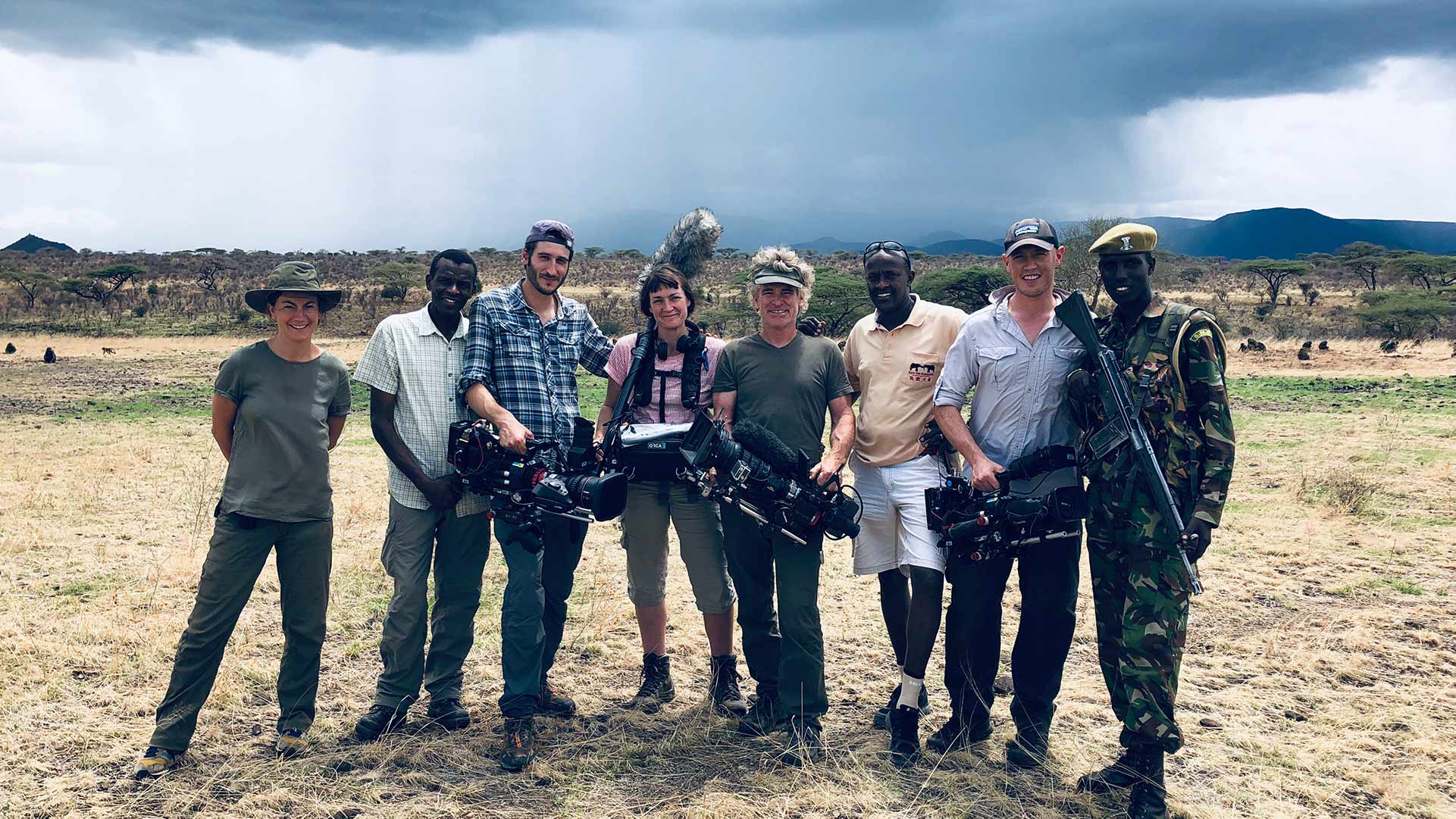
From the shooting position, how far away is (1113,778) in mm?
4105

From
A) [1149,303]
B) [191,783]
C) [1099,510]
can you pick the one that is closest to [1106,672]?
[1099,510]

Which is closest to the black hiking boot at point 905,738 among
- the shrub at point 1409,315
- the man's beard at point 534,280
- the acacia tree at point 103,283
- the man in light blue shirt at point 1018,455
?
the man in light blue shirt at point 1018,455

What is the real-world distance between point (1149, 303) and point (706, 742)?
287 centimetres

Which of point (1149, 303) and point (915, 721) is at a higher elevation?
point (1149, 303)

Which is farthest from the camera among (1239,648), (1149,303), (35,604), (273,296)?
(35,604)

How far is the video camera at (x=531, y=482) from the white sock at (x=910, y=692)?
1559mm

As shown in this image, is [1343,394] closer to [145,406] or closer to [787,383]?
[787,383]

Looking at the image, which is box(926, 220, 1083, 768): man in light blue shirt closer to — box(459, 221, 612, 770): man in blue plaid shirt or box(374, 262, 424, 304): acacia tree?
box(459, 221, 612, 770): man in blue plaid shirt

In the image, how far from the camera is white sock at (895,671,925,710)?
4.40 metres

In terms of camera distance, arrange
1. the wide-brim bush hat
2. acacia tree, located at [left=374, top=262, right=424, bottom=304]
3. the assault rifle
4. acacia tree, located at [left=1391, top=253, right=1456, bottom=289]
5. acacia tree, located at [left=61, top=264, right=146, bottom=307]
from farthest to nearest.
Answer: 1. acacia tree, located at [left=1391, top=253, right=1456, bottom=289]
2. acacia tree, located at [left=61, top=264, right=146, bottom=307]
3. acacia tree, located at [left=374, top=262, right=424, bottom=304]
4. the wide-brim bush hat
5. the assault rifle

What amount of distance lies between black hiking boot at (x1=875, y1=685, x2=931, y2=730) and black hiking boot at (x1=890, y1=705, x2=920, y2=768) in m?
0.07

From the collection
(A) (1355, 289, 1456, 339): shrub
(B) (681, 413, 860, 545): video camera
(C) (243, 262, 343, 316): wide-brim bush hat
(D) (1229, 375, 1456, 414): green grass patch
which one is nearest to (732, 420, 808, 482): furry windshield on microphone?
(B) (681, 413, 860, 545): video camera

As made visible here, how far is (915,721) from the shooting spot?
14.5 feet

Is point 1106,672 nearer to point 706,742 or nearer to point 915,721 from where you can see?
point 915,721
